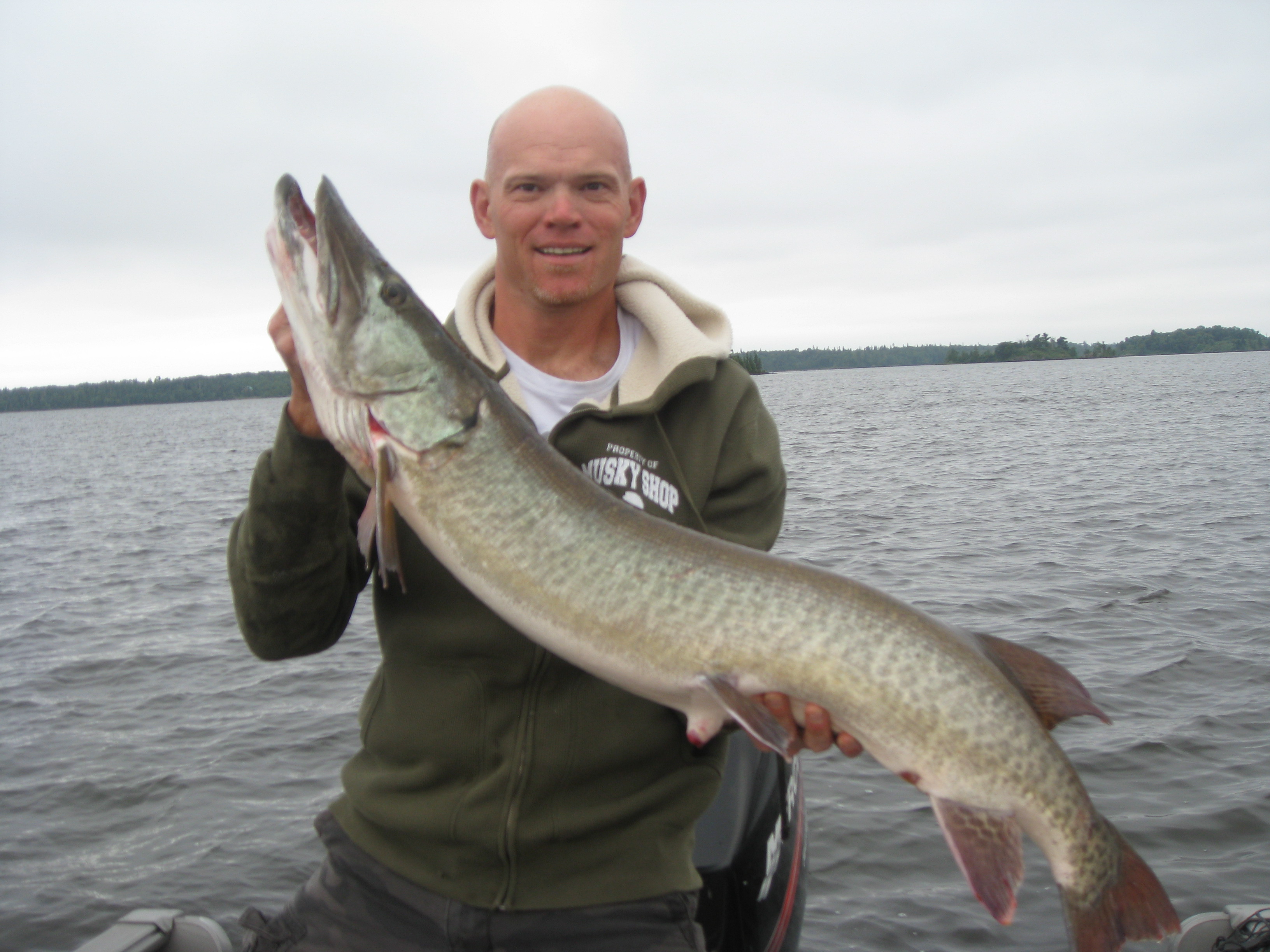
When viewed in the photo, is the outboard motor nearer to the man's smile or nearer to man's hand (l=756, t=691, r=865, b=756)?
man's hand (l=756, t=691, r=865, b=756)

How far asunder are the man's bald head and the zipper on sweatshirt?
4.86 ft

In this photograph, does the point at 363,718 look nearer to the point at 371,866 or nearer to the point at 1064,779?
the point at 371,866

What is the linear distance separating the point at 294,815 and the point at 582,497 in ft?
18.6

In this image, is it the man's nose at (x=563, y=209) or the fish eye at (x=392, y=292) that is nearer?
the fish eye at (x=392, y=292)

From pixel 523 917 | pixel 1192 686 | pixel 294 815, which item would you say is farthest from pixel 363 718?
pixel 1192 686

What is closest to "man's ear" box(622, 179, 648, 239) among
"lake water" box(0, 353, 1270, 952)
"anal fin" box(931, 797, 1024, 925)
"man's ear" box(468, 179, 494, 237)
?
"man's ear" box(468, 179, 494, 237)

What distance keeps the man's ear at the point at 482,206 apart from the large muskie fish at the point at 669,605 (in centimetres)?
63

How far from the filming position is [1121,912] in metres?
2.45

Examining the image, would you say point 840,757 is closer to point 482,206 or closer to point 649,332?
point 649,332

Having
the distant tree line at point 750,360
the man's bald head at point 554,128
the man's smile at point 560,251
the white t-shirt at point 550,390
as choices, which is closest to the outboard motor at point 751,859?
the white t-shirt at point 550,390

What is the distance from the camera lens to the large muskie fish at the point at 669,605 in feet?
7.84

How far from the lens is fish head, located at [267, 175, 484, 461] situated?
244 centimetres

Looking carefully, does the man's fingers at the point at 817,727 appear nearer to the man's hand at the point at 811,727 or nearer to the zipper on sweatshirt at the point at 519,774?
the man's hand at the point at 811,727

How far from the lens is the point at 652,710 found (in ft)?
8.78
